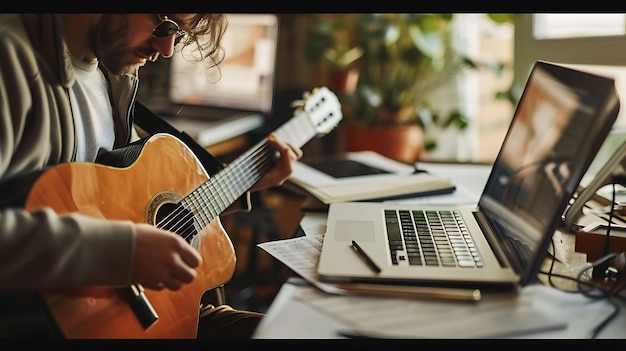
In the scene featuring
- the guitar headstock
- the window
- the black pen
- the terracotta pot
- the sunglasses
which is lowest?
the terracotta pot

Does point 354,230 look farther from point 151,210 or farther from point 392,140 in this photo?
point 392,140

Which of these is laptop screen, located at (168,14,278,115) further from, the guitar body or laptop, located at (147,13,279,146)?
the guitar body

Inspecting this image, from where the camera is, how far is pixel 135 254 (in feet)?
2.37

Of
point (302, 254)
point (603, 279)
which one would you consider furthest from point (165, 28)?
point (603, 279)

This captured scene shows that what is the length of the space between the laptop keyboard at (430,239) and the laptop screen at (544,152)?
0.06 meters

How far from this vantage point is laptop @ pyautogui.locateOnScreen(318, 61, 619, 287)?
2.46 ft

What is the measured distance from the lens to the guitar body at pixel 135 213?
0.72m

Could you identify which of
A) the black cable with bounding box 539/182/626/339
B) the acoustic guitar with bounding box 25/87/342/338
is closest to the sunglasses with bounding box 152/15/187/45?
the acoustic guitar with bounding box 25/87/342/338

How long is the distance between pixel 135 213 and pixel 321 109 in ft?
1.99

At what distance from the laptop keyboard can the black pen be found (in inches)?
1.3

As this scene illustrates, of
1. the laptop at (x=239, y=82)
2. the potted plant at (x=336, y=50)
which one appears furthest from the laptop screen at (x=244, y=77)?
the potted plant at (x=336, y=50)

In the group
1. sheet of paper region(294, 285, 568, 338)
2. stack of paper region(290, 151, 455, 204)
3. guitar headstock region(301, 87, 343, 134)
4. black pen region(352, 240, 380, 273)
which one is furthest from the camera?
guitar headstock region(301, 87, 343, 134)

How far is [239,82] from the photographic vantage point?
229 centimetres

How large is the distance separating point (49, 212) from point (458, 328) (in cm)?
47
